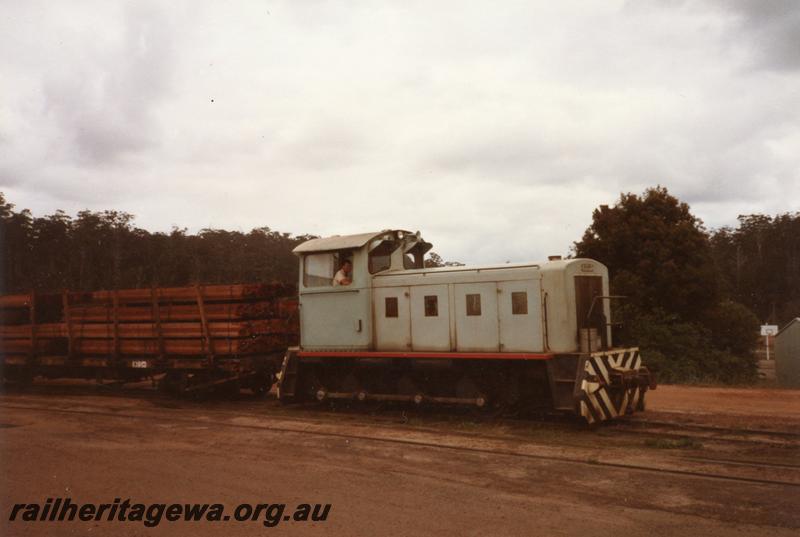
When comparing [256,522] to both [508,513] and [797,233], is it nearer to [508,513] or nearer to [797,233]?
[508,513]

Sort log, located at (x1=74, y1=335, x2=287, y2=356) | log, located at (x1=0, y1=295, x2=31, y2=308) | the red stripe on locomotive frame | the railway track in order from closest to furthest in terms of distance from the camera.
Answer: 1. the railway track
2. the red stripe on locomotive frame
3. log, located at (x1=74, y1=335, x2=287, y2=356)
4. log, located at (x1=0, y1=295, x2=31, y2=308)

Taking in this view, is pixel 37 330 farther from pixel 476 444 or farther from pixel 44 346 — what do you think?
pixel 476 444

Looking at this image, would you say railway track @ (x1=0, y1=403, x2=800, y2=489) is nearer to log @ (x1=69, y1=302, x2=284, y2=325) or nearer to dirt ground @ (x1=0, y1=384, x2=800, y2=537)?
dirt ground @ (x1=0, y1=384, x2=800, y2=537)

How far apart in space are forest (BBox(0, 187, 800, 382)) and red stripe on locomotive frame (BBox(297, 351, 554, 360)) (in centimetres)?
256

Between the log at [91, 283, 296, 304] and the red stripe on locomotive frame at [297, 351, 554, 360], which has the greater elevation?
the log at [91, 283, 296, 304]

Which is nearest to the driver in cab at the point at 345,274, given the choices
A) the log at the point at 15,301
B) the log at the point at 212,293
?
the log at the point at 212,293

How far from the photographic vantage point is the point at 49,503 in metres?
6.16

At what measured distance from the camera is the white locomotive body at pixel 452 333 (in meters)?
9.73

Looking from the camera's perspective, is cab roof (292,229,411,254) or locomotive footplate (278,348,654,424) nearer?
locomotive footplate (278,348,654,424)

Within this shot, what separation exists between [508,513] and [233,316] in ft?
28.0

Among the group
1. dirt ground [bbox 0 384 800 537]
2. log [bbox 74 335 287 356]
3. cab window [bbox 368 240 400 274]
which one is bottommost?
dirt ground [bbox 0 384 800 537]

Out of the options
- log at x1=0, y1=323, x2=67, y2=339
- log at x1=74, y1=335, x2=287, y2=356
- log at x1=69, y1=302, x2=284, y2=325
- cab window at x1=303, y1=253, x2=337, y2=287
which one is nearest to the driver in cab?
cab window at x1=303, y1=253, x2=337, y2=287

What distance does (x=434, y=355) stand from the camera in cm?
1052

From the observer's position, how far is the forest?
66.2ft
